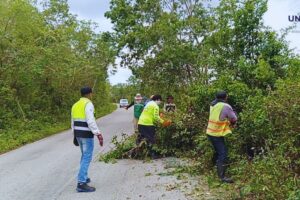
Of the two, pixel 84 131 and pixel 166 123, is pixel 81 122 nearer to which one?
pixel 84 131

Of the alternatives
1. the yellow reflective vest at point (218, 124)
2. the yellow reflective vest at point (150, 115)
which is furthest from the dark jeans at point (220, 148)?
the yellow reflective vest at point (150, 115)

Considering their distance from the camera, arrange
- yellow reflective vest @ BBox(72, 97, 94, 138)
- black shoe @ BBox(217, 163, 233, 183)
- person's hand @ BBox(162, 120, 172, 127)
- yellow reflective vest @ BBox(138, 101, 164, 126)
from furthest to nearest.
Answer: person's hand @ BBox(162, 120, 172, 127) < yellow reflective vest @ BBox(138, 101, 164, 126) < black shoe @ BBox(217, 163, 233, 183) < yellow reflective vest @ BBox(72, 97, 94, 138)

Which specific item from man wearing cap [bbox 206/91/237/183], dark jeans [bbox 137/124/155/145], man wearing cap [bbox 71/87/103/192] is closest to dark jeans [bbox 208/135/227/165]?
man wearing cap [bbox 206/91/237/183]

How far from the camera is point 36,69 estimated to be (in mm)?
24516

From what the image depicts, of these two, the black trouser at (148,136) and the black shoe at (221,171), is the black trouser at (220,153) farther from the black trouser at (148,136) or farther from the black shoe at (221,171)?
the black trouser at (148,136)

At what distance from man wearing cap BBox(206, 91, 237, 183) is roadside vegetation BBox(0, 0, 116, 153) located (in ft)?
34.3

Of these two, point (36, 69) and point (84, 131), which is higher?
point (36, 69)

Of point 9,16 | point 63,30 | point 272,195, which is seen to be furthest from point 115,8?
point 272,195

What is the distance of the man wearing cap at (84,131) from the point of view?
897 centimetres

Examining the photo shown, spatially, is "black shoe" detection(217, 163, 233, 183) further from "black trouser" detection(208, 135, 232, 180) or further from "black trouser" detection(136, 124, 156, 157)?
"black trouser" detection(136, 124, 156, 157)

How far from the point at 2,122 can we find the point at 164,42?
929 cm

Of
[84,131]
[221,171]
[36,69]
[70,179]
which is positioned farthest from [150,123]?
[36,69]

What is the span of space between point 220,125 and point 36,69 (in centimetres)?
1688

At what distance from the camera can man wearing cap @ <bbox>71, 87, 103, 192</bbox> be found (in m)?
8.97
